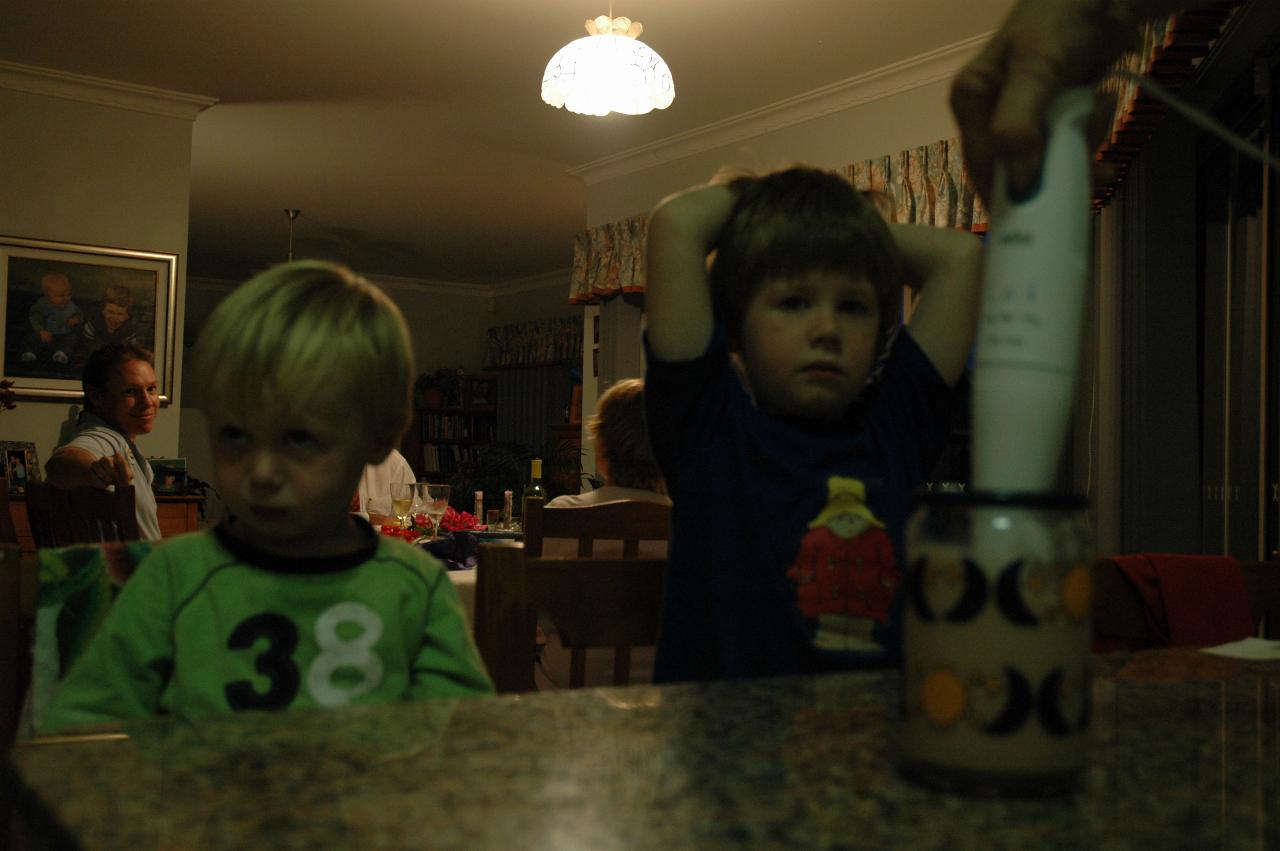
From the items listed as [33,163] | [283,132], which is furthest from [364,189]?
[33,163]

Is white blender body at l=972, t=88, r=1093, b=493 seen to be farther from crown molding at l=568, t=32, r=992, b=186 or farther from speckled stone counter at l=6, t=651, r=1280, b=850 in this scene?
crown molding at l=568, t=32, r=992, b=186

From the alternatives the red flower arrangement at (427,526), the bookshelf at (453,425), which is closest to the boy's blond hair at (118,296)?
the red flower arrangement at (427,526)

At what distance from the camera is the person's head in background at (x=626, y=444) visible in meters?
2.66

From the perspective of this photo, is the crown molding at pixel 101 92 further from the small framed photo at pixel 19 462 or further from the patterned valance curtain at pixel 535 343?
the patterned valance curtain at pixel 535 343

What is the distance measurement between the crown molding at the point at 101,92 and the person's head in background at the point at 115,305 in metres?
0.83

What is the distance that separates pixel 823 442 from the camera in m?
0.92

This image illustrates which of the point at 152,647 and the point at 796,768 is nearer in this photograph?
the point at 796,768

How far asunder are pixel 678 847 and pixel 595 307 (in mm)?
6706

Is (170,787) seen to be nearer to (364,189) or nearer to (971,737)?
(971,737)

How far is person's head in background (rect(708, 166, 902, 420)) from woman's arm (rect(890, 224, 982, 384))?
52mm

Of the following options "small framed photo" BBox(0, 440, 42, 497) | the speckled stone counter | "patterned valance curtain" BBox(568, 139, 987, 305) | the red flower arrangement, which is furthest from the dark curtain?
the speckled stone counter

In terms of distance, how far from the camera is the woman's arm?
0.95 meters

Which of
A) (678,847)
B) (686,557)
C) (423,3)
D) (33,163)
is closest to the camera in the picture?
(678,847)

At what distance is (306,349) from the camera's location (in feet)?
2.52
